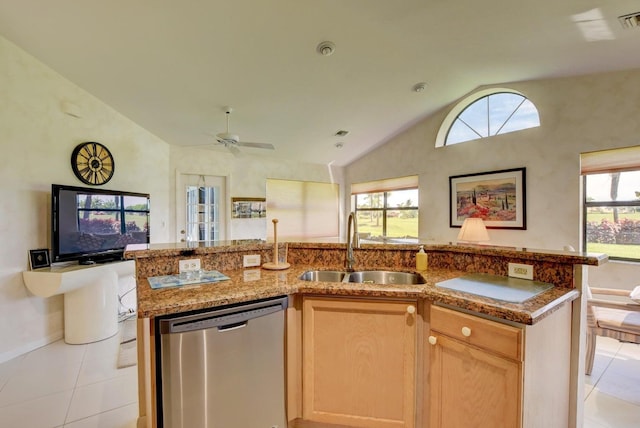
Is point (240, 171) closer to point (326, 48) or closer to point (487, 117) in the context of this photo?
point (326, 48)

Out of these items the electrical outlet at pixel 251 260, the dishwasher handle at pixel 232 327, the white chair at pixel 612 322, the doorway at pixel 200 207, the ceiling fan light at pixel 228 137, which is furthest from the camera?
the doorway at pixel 200 207

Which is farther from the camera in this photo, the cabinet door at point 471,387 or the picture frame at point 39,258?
the picture frame at point 39,258

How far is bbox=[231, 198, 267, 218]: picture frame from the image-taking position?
516cm

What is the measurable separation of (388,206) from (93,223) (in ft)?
15.8

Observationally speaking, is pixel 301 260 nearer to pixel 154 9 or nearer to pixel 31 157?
pixel 154 9

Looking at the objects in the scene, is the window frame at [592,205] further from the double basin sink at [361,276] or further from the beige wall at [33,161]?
the beige wall at [33,161]

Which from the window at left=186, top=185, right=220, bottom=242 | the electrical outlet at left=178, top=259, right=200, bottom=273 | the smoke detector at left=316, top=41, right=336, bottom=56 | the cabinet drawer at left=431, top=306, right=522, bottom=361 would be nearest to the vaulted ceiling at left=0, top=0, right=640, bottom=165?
the smoke detector at left=316, top=41, right=336, bottom=56

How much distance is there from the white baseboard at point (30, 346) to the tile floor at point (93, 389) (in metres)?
0.07

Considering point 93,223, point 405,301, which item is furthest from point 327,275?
point 93,223

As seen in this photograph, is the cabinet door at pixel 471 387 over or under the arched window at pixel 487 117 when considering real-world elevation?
under

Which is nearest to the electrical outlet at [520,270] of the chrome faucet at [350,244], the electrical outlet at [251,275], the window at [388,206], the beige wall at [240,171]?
the chrome faucet at [350,244]

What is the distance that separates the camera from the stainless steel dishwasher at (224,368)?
1.19 meters

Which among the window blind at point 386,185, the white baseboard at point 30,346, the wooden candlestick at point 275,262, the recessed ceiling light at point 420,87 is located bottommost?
the white baseboard at point 30,346

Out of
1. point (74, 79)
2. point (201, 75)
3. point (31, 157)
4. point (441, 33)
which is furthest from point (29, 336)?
point (441, 33)
